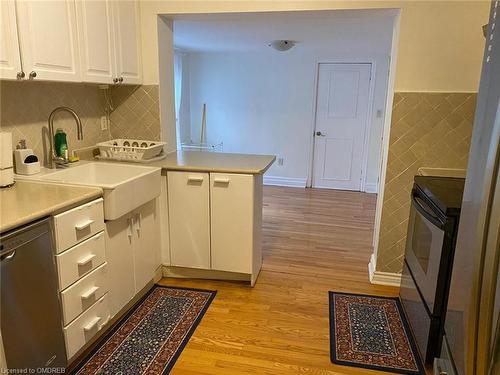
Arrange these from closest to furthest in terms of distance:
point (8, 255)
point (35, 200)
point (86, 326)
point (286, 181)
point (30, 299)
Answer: point (8, 255)
point (30, 299)
point (35, 200)
point (86, 326)
point (286, 181)

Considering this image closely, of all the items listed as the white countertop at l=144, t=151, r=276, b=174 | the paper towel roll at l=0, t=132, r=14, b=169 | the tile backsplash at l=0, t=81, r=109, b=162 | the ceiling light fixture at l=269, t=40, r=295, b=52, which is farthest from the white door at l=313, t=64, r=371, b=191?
the paper towel roll at l=0, t=132, r=14, b=169

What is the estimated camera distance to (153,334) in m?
2.16

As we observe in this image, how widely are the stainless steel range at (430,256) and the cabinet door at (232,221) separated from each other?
1.04m

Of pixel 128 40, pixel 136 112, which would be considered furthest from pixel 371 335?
pixel 128 40

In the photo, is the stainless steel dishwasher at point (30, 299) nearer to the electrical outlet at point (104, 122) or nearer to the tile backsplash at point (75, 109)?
the tile backsplash at point (75, 109)

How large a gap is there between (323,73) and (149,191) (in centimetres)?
405

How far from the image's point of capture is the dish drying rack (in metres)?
2.67

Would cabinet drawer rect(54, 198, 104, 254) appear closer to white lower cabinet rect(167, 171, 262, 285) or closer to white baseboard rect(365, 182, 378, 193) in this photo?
white lower cabinet rect(167, 171, 262, 285)

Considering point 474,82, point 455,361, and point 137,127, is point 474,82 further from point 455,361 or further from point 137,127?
point 137,127

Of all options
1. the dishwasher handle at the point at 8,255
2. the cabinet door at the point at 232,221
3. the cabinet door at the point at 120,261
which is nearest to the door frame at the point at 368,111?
the cabinet door at the point at 232,221

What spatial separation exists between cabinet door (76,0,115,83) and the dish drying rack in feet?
1.59

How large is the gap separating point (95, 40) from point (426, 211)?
7.26 ft

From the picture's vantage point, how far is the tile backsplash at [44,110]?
209 cm

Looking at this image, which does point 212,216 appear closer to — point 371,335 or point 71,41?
point 371,335
